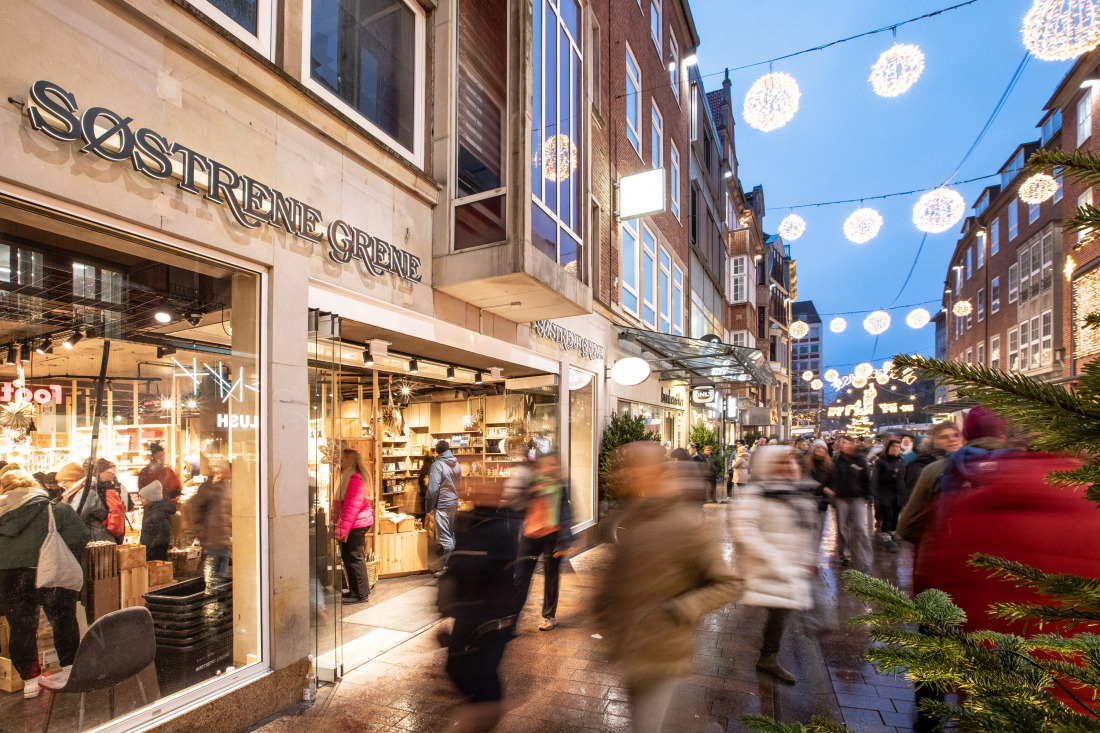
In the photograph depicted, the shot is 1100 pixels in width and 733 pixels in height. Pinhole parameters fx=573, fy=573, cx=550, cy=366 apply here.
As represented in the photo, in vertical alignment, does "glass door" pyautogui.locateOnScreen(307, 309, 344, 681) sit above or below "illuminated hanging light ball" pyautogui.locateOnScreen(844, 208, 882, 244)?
below

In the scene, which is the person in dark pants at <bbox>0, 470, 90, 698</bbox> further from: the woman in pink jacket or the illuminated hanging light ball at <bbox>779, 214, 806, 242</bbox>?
the illuminated hanging light ball at <bbox>779, 214, 806, 242</bbox>

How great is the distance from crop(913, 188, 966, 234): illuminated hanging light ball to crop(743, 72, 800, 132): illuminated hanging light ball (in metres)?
3.31

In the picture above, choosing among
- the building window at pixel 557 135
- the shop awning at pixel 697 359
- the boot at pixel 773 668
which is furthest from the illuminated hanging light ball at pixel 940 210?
the boot at pixel 773 668

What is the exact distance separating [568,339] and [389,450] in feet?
15.4

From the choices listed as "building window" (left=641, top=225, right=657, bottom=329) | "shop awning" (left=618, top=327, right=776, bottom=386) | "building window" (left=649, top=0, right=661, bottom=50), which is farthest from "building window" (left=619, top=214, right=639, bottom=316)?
"building window" (left=649, top=0, right=661, bottom=50)

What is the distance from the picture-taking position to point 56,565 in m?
4.23

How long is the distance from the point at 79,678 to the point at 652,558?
366 centimetres

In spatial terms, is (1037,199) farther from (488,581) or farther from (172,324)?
(172,324)

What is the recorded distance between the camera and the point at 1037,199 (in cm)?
948

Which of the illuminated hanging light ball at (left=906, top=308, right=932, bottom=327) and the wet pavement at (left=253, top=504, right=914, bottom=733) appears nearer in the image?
the wet pavement at (left=253, top=504, right=914, bottom=733)

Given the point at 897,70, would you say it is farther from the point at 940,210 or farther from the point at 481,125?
the point at 481,125

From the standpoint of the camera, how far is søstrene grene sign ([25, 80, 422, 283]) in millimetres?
3543

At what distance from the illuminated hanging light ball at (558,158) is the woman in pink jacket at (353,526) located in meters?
4.99

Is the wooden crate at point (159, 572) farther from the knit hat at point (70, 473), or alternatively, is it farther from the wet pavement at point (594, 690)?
the wet pavement at point (594, 690)
